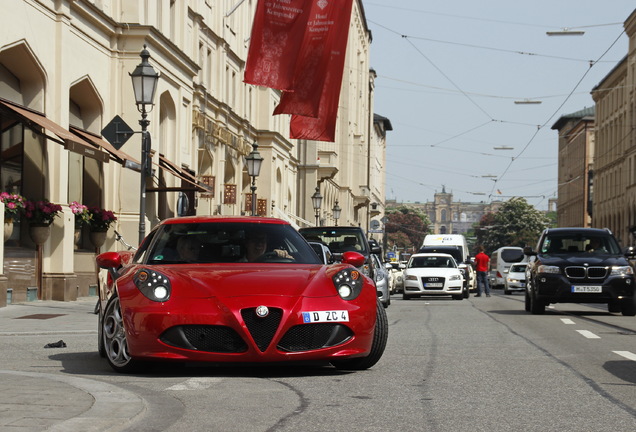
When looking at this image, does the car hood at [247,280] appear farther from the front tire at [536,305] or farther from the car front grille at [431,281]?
the car front grille at [431,281]

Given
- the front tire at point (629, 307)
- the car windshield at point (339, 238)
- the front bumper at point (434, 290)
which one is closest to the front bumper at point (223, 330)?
the front tire at point (629, 307)

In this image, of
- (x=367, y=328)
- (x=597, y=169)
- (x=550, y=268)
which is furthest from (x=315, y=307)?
(x=597, y=169)

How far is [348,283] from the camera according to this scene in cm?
924

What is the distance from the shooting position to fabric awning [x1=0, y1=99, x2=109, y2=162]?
20922 millimetres

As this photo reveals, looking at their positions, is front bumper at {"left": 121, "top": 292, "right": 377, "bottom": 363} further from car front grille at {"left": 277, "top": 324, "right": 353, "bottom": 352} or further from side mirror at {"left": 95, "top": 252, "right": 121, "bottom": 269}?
side mirror at {"left": 95, "top": 252, "right": 121, "bottom": 269}

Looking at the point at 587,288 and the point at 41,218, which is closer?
the point at 587,288

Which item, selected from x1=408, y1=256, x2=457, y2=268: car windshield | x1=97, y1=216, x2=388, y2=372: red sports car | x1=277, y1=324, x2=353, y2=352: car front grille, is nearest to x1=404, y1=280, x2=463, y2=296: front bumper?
x1=408, y1=256, x2=457, y2=268: car windshield

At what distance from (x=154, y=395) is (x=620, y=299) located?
51.3 ft

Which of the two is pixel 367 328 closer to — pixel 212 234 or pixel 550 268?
pixel 212 234

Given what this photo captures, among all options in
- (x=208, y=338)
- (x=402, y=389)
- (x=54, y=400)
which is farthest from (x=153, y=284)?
(x=402, y=389)

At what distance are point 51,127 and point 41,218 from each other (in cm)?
227

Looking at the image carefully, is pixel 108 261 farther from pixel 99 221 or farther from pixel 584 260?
pixel 99 221

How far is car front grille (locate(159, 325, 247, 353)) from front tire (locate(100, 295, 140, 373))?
1.79ft

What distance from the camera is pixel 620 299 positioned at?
71.6ft
